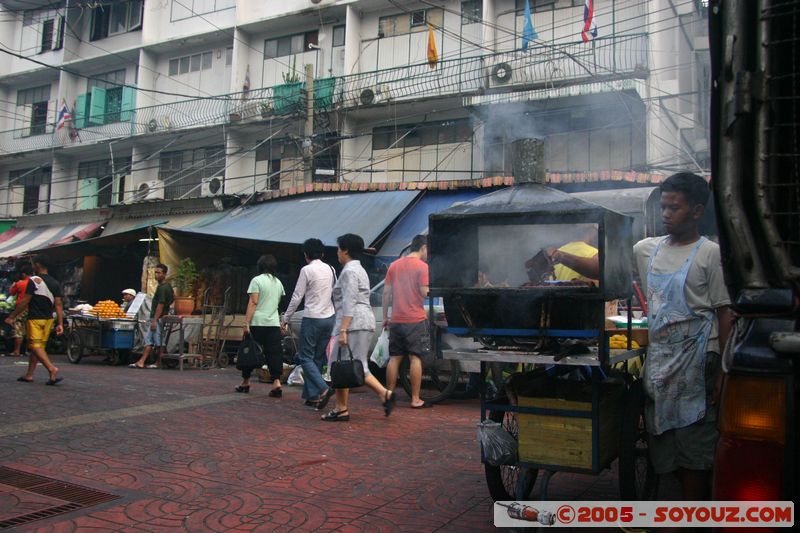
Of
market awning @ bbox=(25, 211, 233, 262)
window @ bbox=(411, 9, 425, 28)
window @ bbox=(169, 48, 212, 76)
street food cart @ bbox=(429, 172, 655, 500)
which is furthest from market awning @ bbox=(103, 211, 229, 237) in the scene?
street food cart @ bbox=(429, 172, 655, 500)

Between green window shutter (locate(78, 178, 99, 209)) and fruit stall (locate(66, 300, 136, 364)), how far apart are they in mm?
13066

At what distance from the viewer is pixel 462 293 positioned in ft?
11.8

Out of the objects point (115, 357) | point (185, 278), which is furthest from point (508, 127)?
point (115, 357)

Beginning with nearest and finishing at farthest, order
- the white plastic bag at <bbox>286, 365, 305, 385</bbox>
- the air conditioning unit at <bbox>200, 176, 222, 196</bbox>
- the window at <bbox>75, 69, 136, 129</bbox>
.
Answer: the white plastic bag at <bbox>286, 365, 305, 385</bbox> < the air conditioning unit at <bbox>200, 176, 222, 196</bbox> < the window at <bbox>75, 69, 136, 129</bbox>

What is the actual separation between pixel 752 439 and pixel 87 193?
26255 millimetres

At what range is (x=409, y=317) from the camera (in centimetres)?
721

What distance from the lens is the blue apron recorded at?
119 inches

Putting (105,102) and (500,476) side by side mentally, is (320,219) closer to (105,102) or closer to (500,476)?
(500,476)

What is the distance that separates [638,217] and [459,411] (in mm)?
4353

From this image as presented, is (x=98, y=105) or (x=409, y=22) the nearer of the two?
(x=409, y=22)

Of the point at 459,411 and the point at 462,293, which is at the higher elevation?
the point at 462,293

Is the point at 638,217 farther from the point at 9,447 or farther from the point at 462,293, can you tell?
the point at 9,447

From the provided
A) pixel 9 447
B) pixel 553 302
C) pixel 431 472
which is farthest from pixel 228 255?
pixel 553 302

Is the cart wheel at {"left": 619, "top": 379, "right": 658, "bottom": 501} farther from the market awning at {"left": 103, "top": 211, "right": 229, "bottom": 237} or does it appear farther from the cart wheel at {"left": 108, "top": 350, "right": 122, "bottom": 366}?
the market awning at {"left": 103, "top": 211, "right": 229, "bottom": 237}
